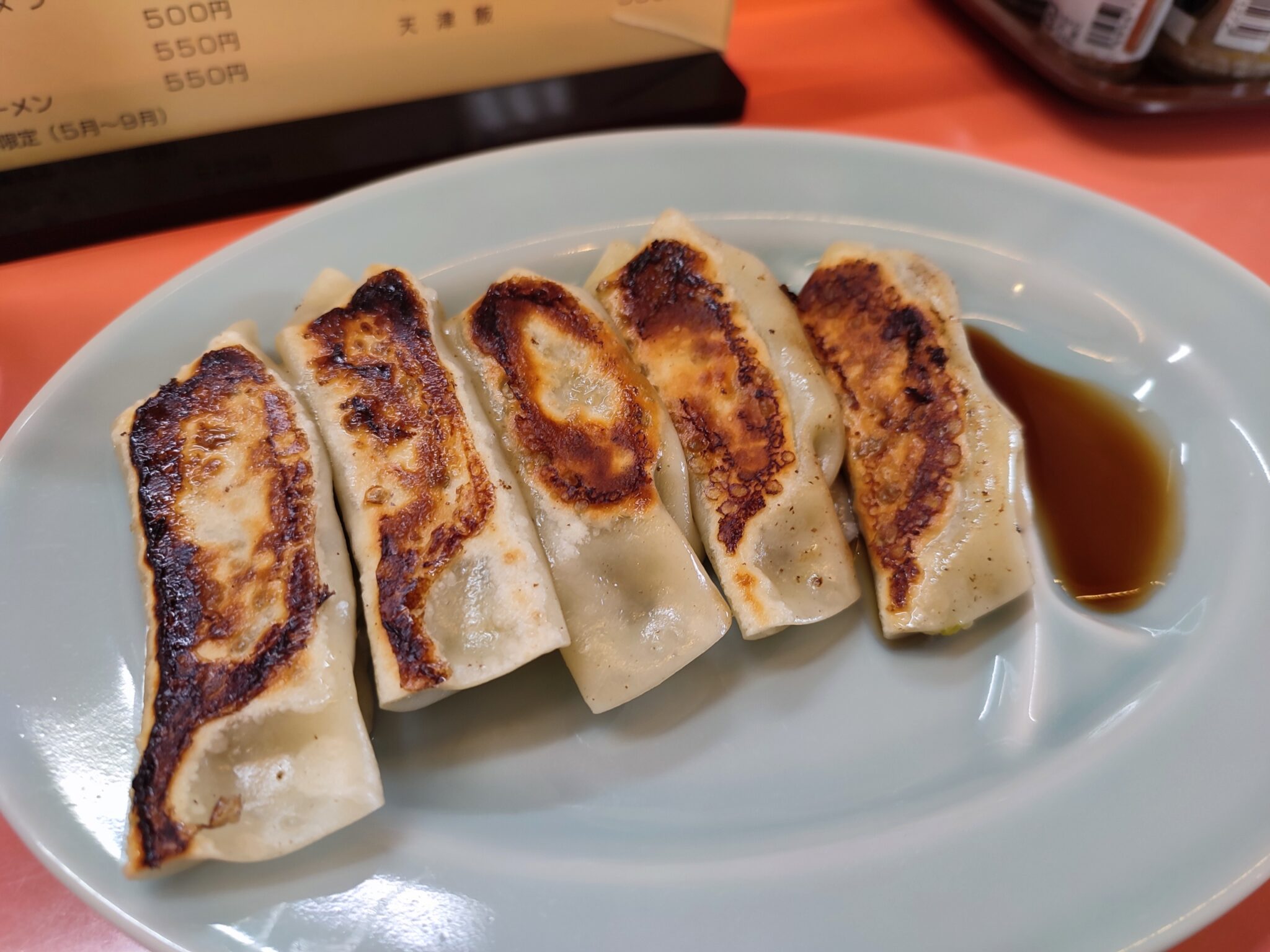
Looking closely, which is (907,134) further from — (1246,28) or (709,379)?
(709,379)

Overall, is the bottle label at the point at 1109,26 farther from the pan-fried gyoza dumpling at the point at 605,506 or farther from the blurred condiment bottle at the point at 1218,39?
the pan-fried gyoza dumpling at the point at 605,506

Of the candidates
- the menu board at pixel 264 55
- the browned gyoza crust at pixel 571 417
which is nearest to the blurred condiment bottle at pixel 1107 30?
the menu board at pixel 264 55

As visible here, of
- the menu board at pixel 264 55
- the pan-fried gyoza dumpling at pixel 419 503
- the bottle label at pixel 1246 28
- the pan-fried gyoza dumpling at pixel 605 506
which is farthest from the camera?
the bottle label at pixel 1246 28

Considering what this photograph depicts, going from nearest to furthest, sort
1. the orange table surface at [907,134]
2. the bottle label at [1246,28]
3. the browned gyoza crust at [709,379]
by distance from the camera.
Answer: the browned gyoza crust at [709,379] → the orange table surface at [907,134] → the bottle label at [1246,28]

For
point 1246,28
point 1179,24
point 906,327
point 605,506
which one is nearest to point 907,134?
point 1179,24

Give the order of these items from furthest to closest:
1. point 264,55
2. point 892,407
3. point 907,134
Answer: point 907,134 < point 264,55 < point 892,407
